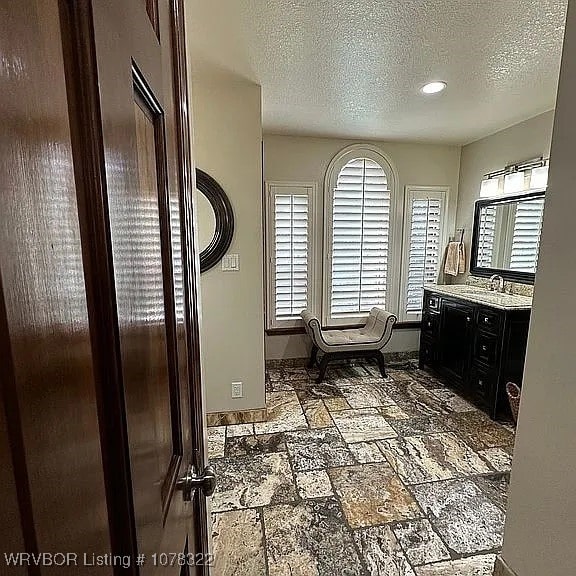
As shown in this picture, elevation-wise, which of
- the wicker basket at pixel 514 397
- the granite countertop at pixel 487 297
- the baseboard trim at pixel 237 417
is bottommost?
the baseboard trim at pixel 237 417

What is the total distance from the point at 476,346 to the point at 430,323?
745 mm

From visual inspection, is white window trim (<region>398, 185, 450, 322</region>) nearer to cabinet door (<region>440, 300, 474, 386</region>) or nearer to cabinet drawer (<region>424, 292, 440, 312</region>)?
cabinet drawer (<region>424, 292, 440, 312</region>)

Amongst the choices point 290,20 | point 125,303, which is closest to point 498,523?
point 125,303

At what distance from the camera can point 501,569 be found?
5.23ft

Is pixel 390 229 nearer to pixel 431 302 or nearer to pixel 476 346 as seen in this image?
pixel 431 302

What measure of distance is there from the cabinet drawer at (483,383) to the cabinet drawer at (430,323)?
0.64m

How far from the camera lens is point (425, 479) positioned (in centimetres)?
228

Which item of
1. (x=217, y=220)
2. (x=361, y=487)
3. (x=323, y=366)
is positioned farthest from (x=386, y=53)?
(x=323, y=366)

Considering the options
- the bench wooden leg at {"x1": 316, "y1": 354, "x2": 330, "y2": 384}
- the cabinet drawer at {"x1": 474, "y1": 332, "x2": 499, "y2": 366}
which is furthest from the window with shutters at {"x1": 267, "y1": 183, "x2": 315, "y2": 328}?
the cabinet drawer at {"x1": 474, "y1": 332, "x2": 499, "y2": 366}

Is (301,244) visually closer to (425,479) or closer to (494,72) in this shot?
(494,72)

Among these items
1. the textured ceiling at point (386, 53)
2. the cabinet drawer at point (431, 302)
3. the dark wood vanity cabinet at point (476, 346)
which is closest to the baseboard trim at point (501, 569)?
the dark wood vanity cabinet at point (476, 346)

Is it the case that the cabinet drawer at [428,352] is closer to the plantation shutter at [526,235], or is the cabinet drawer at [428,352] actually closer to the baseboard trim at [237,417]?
the plantation shutter at [526,235]

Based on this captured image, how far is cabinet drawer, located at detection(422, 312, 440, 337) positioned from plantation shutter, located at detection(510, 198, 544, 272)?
0.87 m

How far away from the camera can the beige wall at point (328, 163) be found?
386 cm
